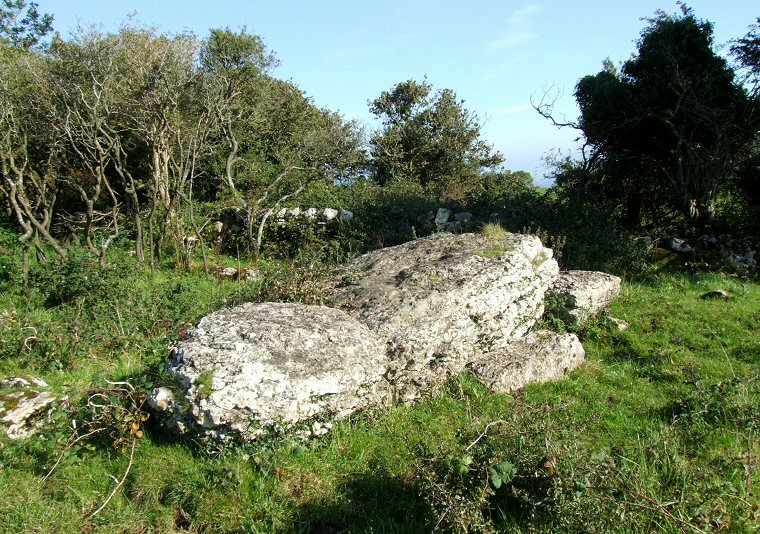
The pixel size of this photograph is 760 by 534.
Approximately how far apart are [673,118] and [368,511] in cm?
1127

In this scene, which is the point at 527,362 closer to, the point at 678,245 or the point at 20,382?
the point at 20,382

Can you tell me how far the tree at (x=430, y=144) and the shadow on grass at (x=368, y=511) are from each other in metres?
18.4

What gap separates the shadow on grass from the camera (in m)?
3.88

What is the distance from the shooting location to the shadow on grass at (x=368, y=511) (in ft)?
12.7

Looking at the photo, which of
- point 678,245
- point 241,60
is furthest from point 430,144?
point 678,245

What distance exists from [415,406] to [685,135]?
33.3 ft

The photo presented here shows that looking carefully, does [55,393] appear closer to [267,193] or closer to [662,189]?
[267,193]

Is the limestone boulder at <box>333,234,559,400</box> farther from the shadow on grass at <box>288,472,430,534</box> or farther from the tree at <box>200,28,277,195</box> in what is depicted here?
the tree at <box>200,28,277,195</box>

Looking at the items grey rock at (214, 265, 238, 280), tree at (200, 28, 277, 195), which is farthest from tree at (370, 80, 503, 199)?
grey rock at (214, 265, 238, 280)

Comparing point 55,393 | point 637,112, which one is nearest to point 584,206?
point 637,112

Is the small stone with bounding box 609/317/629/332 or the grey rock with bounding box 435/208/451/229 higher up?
the grey rock with bounding box 435/208/451/229

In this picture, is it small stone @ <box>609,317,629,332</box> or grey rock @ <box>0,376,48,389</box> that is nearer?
grey rock @ <box>0,376,48,389</box>

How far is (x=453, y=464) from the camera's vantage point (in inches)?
142

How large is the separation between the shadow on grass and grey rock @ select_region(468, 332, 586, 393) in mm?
1894
